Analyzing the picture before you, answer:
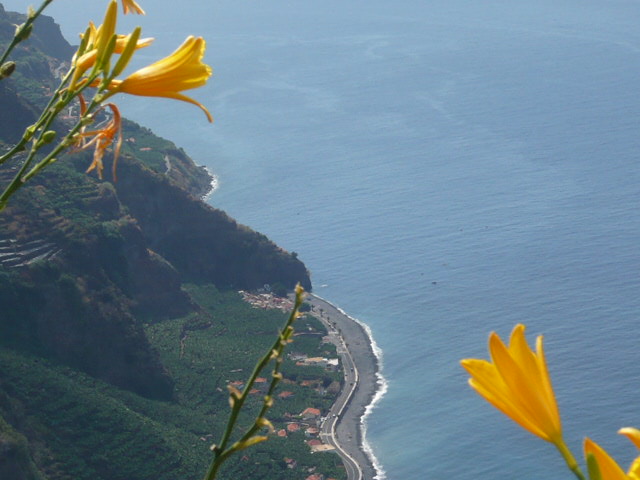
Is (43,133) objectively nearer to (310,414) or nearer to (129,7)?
(129,7)

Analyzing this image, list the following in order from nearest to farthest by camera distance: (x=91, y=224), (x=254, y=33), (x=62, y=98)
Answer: (x=62, y=98)
(x=91, y=224)
(x=254, y=33)

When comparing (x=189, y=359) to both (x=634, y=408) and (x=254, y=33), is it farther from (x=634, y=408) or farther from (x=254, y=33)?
(x=254, y=33)

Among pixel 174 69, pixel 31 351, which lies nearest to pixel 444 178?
pixel 31 351

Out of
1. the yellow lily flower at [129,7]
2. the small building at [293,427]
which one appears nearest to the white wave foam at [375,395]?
the small building at [293,427]

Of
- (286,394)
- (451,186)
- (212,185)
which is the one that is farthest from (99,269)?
(451,186)

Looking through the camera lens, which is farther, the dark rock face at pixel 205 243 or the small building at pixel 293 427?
the dark rock face at pixel 205 243

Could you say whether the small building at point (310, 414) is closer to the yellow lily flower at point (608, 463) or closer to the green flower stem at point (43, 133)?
the green flower stem at point (43, 133)
